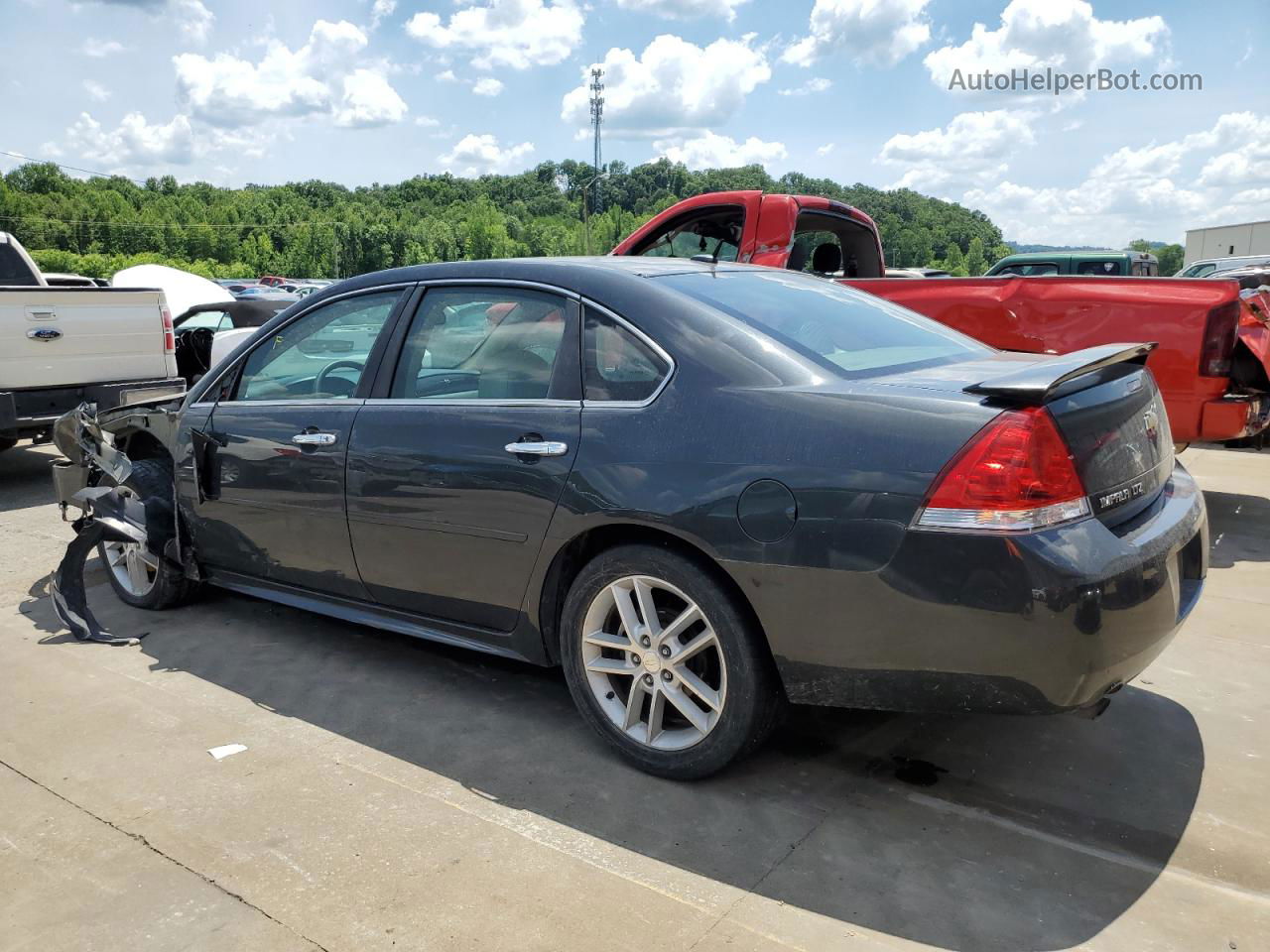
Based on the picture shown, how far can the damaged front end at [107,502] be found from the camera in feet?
15.1

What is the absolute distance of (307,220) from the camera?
121 m

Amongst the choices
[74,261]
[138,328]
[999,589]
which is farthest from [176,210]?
[999,589]

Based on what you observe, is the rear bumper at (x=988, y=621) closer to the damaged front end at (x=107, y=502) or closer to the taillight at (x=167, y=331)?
the damaged front end at (x=107, y=502)

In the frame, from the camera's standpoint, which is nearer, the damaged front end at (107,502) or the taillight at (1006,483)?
the taillight at (1006,483)

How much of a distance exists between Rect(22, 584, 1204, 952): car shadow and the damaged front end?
0.65 meters

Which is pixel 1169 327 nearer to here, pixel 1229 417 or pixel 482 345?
pixel 1229 417

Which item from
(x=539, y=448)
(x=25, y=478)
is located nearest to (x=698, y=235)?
(x=539, y=448)

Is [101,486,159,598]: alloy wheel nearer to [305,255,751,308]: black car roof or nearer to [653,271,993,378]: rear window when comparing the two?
[305,255,751,308]: black car roof

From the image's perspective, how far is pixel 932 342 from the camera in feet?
11.8

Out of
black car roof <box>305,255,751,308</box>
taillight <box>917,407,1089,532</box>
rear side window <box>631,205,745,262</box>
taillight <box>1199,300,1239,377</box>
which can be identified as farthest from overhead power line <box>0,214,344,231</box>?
taillight <box>917,407,1089,532</box>

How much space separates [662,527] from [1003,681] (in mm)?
1006

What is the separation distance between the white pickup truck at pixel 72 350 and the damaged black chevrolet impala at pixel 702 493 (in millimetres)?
4079

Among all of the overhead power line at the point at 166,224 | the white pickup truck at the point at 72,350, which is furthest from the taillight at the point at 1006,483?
the overhead power line at the point at 166,224

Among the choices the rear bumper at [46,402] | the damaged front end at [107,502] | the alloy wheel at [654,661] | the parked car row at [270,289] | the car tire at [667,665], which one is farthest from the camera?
the parked car row at [270,289]
